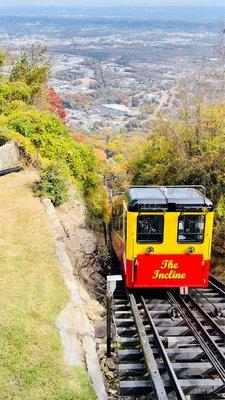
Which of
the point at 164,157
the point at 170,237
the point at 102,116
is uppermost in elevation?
the point at 170,237

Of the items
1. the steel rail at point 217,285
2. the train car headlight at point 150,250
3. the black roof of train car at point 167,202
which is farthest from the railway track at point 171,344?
the black roof of train car at point 167,202

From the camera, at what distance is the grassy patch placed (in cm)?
853

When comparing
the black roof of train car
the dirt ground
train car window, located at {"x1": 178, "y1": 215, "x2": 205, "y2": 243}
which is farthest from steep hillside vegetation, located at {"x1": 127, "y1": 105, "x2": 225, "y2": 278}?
the black roof of train car

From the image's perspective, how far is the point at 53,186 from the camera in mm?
18391

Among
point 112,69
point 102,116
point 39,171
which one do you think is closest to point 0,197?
point 39,171

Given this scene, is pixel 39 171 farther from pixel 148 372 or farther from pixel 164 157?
pixel 148 372

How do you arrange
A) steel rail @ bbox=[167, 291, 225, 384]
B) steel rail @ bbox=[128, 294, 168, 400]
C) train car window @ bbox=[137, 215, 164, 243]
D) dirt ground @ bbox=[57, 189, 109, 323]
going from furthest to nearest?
dirt ground @ bbox=[57, 189, 109, 323] → train car window @ bbox=[137, 215, 164, 243] → steel rail @ bbox=[167, 291, 225, 384] → steel rail @ bbox=[128, 294, 168, 400]

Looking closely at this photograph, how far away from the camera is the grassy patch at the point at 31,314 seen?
8.53 m

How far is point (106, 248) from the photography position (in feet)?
76.2

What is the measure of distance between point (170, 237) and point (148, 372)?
427 centimetres

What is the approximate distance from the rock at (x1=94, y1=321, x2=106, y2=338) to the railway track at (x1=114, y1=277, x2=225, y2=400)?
0.36 meters

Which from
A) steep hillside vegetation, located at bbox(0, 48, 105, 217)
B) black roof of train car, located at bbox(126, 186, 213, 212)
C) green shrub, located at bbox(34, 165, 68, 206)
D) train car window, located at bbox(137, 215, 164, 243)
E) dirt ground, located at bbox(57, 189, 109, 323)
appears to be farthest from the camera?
steep hillside vegetation, located at bbox(0, 48, 105, 217)

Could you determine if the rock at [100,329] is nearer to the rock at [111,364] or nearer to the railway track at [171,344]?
the railway track at [171,344]

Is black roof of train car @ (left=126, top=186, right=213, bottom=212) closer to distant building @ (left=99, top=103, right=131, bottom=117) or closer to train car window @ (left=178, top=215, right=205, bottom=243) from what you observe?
train car window @ (left=178, top=215, right=205, bottom=243)
